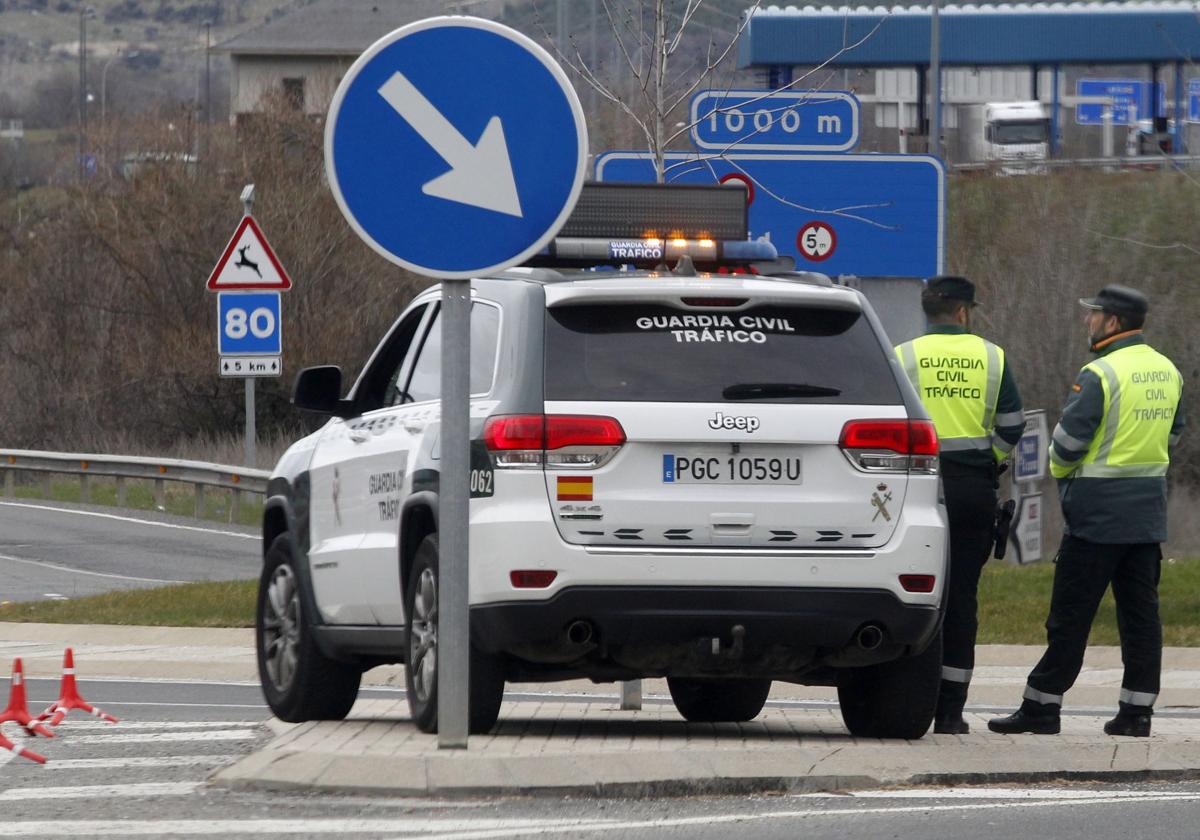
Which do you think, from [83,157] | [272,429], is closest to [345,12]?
[83,157]

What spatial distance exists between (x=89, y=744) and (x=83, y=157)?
130ft

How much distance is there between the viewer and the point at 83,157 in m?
47.3

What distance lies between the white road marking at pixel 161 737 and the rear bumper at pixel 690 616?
6.62 feet

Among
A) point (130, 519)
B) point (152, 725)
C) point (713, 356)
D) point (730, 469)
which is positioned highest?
point (713, 356)

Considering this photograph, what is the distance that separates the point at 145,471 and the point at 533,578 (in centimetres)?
2336

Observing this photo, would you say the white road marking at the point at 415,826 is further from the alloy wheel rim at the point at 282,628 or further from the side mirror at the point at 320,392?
the side mirror at the point at 320,392

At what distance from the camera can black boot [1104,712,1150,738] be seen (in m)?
9.47

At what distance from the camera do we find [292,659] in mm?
9883

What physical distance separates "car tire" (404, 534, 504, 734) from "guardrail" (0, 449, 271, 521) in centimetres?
1741

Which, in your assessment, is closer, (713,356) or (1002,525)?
(713,356)

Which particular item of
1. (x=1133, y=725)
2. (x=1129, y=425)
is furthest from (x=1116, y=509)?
(x=1133, y=725)

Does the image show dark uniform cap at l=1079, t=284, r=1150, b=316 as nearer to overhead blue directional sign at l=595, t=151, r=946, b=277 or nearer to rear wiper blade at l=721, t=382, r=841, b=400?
rear wiper blade at l=721, t=382, r=841, b=400

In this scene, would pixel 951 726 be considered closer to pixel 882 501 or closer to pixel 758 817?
pixel 882 501

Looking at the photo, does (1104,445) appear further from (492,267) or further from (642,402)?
(492,267)
